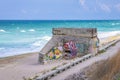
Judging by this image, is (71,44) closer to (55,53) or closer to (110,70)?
(55,53)

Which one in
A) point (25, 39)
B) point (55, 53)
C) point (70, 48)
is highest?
point (70, 48)

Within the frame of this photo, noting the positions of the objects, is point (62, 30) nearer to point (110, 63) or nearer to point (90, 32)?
point (90, 32)

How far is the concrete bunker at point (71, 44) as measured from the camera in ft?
84.9

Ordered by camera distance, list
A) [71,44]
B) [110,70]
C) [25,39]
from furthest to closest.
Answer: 1. [25,39]
2. [71,44]
3. [110,70]

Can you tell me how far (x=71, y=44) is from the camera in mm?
26672

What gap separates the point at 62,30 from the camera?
89.9 feet

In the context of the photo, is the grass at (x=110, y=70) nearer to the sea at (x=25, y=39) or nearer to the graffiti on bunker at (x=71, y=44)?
the graffiti on bunker at (x=71, y=44)

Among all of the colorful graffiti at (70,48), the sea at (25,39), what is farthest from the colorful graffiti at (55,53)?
the sea at (25,39)

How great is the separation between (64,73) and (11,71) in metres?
6.23

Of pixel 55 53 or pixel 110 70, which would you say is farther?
pixel 55 53

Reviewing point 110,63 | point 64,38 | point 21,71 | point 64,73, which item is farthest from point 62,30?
point 110,63

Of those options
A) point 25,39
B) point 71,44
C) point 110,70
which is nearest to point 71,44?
point 71,44

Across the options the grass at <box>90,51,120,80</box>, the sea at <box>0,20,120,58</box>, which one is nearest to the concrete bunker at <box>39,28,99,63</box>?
the sea at <box>0,20,120,58</box>

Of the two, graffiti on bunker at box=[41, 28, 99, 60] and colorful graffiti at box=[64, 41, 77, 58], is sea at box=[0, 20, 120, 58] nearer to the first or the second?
graffiti on bunker at box=[41, 28, 99, 60]
